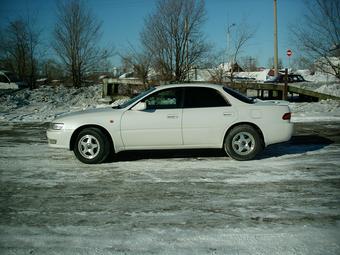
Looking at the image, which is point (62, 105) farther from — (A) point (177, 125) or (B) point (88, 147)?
(A) point (177, 125)

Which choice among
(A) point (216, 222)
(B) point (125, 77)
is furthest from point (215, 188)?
(B) point (125, 77)

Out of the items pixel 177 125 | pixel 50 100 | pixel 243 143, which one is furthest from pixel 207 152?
pixel 50 100

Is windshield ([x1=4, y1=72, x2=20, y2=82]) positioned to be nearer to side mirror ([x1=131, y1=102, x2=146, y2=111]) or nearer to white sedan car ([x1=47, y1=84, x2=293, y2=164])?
white sedan car ([x1=47, y1=84, x2=293, y2=164])

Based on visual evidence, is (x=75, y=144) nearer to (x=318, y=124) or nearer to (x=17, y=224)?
(x=17, y=224)

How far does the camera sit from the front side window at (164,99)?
6.64 m

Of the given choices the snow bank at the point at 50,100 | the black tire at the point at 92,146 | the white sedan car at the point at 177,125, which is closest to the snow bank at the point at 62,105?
the snow bank at the point at 50,100

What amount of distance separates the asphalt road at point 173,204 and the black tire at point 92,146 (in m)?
0.17

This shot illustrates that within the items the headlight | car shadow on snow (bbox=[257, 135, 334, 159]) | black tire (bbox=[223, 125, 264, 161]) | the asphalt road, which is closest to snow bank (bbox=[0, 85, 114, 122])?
the headlight

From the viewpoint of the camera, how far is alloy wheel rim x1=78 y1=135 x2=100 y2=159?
6.56m

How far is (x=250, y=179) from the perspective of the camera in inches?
215

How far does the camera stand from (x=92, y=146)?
6.59 m

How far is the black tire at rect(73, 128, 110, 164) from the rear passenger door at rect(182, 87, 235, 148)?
149cm

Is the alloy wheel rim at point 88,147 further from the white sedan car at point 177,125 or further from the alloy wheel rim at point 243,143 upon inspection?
the alloy wheel rim at point 243,143

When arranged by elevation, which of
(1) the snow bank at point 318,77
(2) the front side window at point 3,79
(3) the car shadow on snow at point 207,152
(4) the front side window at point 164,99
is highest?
(1) the snow bank at point 318,77
